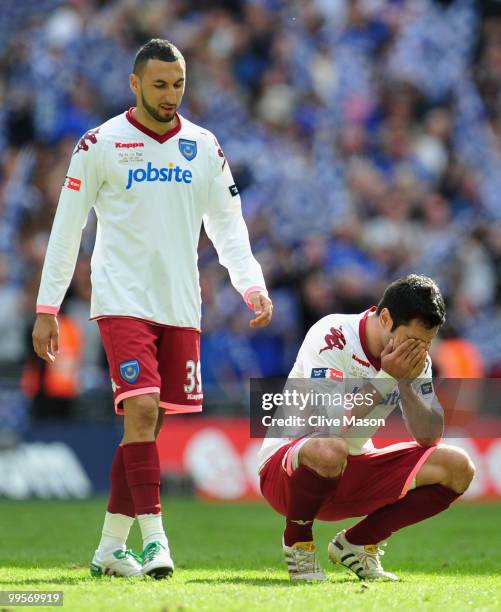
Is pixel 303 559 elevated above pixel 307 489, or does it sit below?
below

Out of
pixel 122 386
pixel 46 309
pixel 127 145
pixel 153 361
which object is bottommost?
pixel 122 386

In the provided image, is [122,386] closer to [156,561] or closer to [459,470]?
[156,561]

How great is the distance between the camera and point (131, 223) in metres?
6.08

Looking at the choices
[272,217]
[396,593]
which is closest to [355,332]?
[396,593]

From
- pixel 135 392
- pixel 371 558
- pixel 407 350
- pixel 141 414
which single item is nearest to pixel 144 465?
pixel 141 414

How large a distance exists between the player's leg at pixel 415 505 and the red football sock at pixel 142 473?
959 millimetres

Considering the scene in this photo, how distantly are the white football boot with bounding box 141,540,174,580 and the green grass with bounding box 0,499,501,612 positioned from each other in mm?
64

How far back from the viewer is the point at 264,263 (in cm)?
1388

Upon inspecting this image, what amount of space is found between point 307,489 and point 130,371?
95 cm

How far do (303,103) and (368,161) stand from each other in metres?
1.09

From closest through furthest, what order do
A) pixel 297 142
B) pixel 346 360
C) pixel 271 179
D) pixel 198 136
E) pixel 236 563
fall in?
1. pixel 346 360
2. pixel 198 136
3. pixel 236 563
4. pixel 271 179
5. pixel 297 142

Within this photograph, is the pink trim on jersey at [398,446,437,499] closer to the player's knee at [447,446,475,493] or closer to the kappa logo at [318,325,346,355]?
the player's knee at [447,446,475,493]

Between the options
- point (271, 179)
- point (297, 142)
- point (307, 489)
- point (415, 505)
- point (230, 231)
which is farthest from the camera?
point (297, 142)

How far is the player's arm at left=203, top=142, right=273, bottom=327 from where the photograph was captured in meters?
6.32
